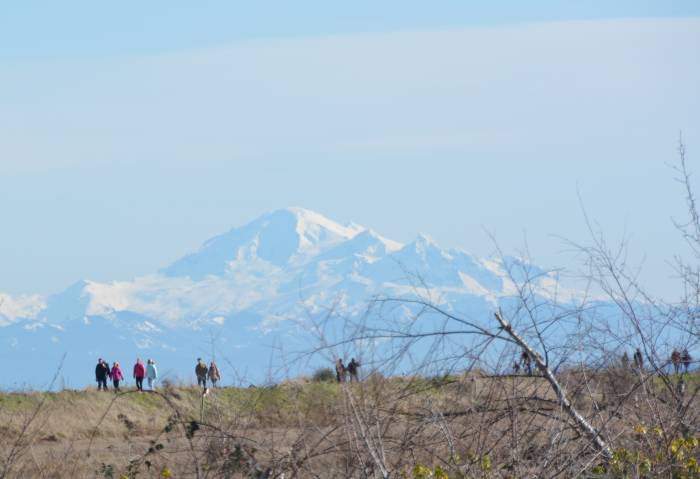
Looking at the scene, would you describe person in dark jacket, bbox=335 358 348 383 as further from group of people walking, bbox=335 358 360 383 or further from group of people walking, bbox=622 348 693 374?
group of people walking, bbox=622 348 693 374

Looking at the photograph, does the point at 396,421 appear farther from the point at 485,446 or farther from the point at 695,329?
the point at 695,329

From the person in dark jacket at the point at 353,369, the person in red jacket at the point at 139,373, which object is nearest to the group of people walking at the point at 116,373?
the person in red jacket at the point at 139,373

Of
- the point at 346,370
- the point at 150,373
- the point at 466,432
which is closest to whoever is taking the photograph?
the point at 346,370

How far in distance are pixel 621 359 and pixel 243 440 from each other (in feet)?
10.4

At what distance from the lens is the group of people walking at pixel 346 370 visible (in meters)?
10.4

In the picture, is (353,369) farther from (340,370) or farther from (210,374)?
(210,374)

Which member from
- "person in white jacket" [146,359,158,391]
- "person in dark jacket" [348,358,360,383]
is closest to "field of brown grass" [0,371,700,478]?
"person in dark jacket" [348,358,360,383]

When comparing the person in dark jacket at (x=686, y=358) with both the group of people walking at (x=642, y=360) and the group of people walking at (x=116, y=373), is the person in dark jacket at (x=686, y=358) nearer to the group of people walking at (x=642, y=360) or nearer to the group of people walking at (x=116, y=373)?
the group of people walking at (x=642, y=360)

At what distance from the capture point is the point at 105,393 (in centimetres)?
3903

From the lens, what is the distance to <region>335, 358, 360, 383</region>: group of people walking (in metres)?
10.4

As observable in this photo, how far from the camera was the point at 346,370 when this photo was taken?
1061 centimetres

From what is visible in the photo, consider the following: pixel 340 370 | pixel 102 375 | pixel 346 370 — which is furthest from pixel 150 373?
pixel 340 370

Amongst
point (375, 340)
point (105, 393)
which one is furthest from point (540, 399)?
point (105, 393)

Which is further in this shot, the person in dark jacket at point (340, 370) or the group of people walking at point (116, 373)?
the group of people walking at point (116, 373)
